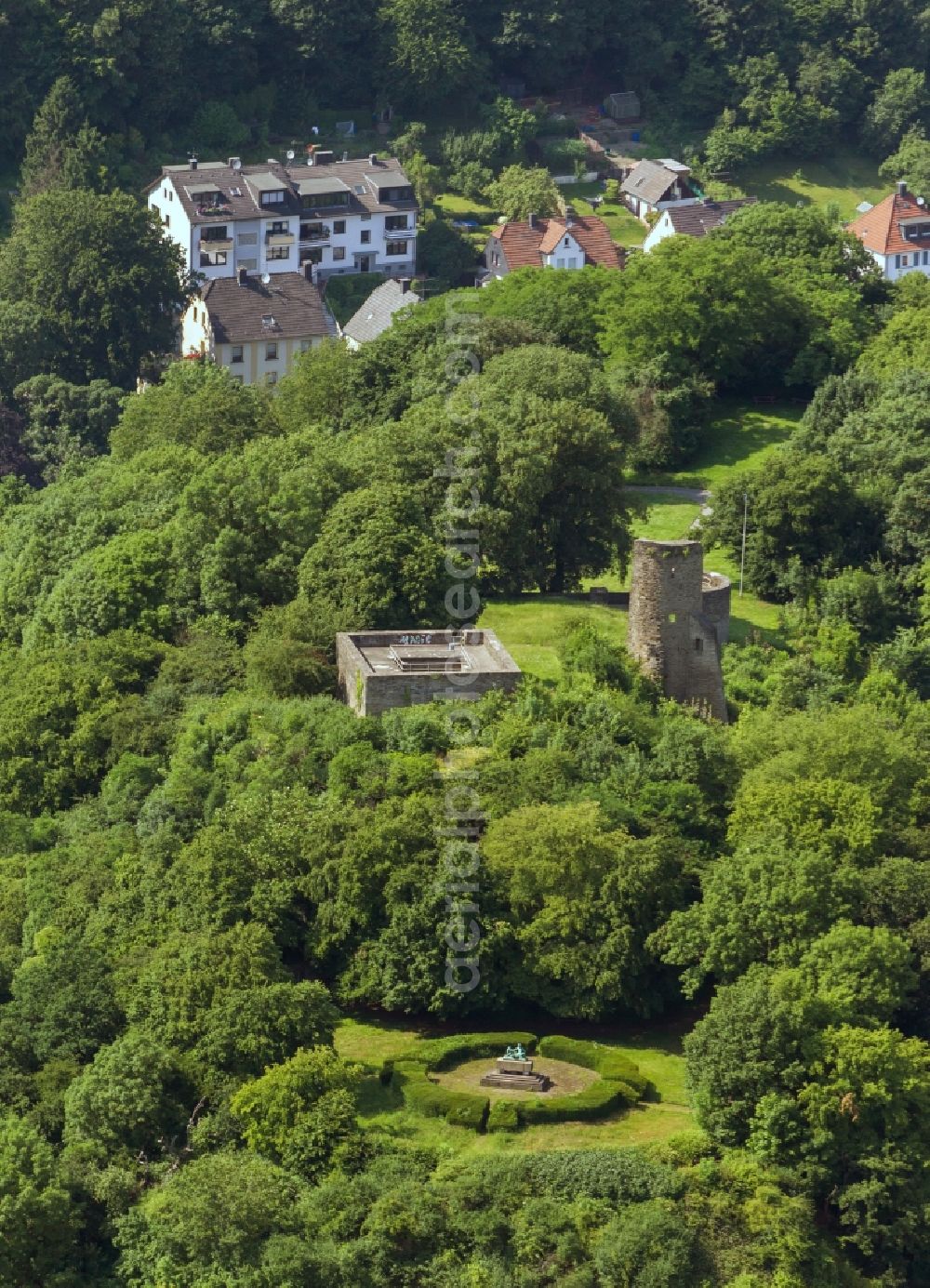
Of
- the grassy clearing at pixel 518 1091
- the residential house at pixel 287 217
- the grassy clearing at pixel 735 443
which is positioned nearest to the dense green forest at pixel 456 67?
the residential house at pixel 287 217

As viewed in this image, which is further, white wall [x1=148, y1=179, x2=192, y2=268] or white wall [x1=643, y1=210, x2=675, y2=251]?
white wall [x1=643, y1=210, x2=675, y2=251]

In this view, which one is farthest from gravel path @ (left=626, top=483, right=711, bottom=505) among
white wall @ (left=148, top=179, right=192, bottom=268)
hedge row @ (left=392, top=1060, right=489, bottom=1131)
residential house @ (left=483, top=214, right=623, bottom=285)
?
hedge row @ (left=392, top=1060, right=489, bottom=1131)

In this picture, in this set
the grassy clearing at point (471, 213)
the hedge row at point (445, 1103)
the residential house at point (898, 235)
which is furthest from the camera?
the grassy clearing at point (471, 213)

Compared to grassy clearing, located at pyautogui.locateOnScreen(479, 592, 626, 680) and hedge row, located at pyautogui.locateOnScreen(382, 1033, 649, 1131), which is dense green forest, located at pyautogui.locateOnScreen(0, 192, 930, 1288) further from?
hedge row, located at pyautogui.locateOnScreen(382, 1033, 649, 1131)

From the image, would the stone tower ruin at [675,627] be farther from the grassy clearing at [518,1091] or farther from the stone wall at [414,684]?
the grassy clearing at [518,1091]

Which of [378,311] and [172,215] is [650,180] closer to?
[378,311]

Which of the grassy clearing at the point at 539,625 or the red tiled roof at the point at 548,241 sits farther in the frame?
the red tiled roof at the point at 548,241
